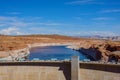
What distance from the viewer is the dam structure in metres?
45.5

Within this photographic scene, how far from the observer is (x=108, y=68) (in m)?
43.5

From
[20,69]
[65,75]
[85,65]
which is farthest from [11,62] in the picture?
[85,65]

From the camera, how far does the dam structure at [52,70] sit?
4547cm

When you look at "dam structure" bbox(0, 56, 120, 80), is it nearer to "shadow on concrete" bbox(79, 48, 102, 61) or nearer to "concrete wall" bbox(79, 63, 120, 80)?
"concrete wall" bbox(79, 63, 120, 80)

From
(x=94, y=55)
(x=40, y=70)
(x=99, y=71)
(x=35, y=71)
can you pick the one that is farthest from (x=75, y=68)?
(x=94, y=55)

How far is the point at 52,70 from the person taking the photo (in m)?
48.8

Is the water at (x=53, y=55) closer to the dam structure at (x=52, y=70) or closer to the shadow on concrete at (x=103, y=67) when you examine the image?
the dam structure at (x=52, y=70)

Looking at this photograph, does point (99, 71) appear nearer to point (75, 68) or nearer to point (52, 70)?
point (75, 68)

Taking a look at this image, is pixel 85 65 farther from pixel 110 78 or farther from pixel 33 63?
pixel 33 63

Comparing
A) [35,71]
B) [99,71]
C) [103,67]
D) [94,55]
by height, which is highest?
[103,67]

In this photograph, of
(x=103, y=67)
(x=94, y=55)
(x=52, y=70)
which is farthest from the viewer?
(x=94, y=55)

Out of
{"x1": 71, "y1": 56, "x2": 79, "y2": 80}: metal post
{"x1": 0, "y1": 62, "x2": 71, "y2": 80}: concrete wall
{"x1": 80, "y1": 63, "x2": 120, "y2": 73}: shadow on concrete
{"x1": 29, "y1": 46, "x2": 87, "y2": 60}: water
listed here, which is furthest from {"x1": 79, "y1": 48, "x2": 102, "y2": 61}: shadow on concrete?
{"x1": 71, "y1": 56, "x2": 79, "y2": 80}: metal post

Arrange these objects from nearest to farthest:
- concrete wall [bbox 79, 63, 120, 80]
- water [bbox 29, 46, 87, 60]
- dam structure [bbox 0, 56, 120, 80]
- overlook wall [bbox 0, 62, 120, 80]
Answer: concrete wall [bbox 79, 63, 120, 80], dam structure [bbox 0, 56, 120, 80], overlook wall [bbox 0, 62, 120, 80], water [bbox 29, 46, 87, 60]

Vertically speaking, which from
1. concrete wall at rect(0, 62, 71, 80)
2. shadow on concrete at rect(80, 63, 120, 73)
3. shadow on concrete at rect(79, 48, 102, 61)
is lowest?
shadow on concrete at rect(79, 48, 102, 61)
